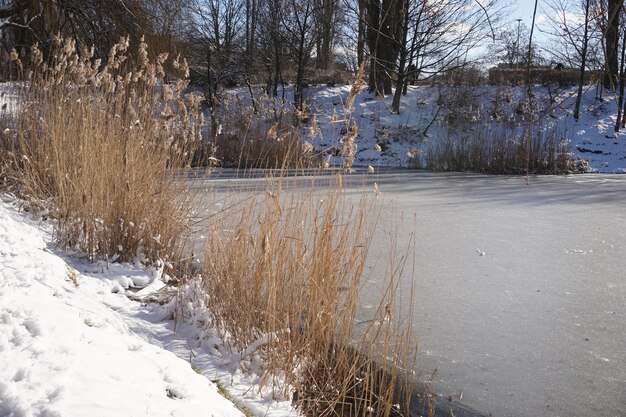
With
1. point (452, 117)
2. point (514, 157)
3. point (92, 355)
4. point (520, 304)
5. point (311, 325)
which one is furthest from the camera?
point (452, 117)

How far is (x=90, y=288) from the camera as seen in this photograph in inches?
103

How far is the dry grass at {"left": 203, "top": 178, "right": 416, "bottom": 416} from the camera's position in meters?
1.92

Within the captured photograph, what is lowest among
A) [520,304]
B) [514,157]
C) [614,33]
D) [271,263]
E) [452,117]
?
[520,304]

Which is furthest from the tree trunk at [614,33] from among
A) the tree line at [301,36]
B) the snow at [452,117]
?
the snow at [452,117]

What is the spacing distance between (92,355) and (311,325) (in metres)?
0.80

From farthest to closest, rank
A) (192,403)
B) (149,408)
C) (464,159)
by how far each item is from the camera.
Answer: (464,159), (192,403), (149,408)

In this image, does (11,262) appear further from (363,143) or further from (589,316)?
(363,143)

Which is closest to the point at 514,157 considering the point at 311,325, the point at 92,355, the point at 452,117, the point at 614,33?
the point at 452,117

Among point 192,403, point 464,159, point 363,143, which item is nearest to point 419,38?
point 363,143

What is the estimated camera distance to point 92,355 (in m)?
1.52

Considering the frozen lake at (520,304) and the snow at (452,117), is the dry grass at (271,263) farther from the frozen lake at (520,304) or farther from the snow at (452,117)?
the snow at (452,117)

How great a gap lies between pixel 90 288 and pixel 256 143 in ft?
23.0

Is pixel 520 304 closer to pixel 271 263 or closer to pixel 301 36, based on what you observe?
pixel 271 263

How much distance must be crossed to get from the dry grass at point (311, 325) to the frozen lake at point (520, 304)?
16 cm
